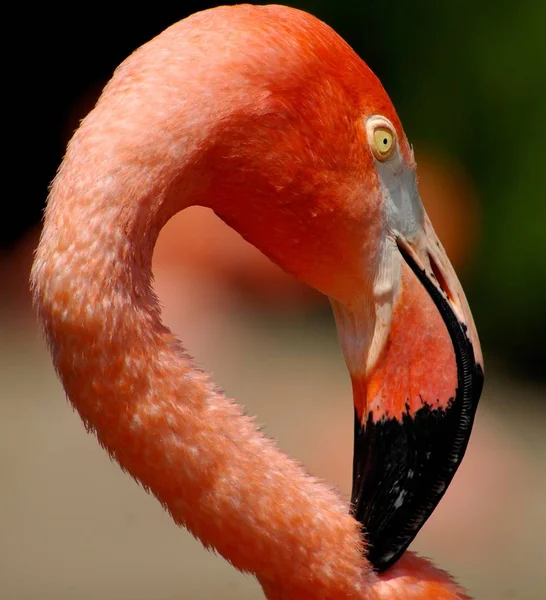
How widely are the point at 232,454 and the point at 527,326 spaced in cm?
377

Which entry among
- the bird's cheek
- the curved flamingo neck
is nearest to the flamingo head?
the bird's cheek

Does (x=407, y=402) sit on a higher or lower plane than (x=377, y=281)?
lower

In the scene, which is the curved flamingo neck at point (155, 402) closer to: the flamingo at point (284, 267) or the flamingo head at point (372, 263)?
the flamingo at point (284, 267)

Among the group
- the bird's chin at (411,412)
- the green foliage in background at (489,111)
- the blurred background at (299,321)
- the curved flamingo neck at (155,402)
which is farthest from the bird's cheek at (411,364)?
the green foliage in background at (489,111)

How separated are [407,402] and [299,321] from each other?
13.3ft

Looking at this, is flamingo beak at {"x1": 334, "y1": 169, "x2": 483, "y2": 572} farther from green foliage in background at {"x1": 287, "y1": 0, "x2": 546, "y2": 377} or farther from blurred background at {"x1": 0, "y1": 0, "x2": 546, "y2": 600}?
green foliage in background at {"x1": 287, "y1": 0, "x2": 546, "y2": 377}

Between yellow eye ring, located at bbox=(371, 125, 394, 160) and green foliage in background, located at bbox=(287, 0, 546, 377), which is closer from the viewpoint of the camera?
yellow eye ring, located at bbox=(371, 125, 394, 160)

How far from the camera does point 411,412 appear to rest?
66.5 inches

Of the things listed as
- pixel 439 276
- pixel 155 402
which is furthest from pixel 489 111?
pixel 155 402

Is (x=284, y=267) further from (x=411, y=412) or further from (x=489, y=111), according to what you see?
(x=489, y=111)

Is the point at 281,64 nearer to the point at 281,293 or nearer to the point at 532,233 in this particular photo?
the point at 532,233

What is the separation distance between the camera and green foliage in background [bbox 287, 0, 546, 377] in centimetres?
494

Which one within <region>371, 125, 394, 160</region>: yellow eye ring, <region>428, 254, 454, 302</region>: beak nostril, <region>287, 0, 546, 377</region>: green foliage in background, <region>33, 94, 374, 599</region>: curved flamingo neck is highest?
<region>287, 0, 546, 377</region>: green foliage in background

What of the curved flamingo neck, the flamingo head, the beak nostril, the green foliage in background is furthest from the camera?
the green foliage in background
